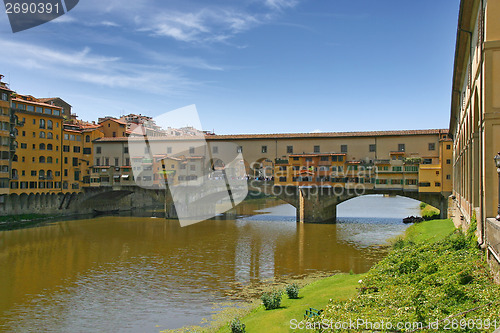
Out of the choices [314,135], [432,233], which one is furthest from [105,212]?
[432,233]

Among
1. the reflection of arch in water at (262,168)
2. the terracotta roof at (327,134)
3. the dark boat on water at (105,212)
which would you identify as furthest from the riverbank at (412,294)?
the dark boat on water at (105,212)

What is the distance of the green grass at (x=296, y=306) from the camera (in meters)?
14.4

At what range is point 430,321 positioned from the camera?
384 inches

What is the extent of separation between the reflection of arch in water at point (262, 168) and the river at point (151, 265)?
9327 millimetres

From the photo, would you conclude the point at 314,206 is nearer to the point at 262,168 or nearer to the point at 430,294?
the point at 262,168

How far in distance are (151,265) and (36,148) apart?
3532 centimetres

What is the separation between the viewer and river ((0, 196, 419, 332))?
1886 cm

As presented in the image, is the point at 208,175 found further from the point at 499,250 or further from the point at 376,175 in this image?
the point at 499,250

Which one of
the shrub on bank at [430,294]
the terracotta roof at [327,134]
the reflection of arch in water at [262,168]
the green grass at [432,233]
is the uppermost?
the terracotta roof at [327,134]

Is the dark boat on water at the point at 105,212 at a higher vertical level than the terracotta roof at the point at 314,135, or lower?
lower

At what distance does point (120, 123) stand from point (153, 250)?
44.0 meters

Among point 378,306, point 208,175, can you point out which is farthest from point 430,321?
point 208,175

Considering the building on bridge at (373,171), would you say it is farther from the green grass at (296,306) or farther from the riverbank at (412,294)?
the green grass at (296,306)

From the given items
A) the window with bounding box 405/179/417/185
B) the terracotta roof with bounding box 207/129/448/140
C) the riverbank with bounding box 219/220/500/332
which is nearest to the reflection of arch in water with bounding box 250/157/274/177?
the terracotta roof with bounding box 207/129/448/140
